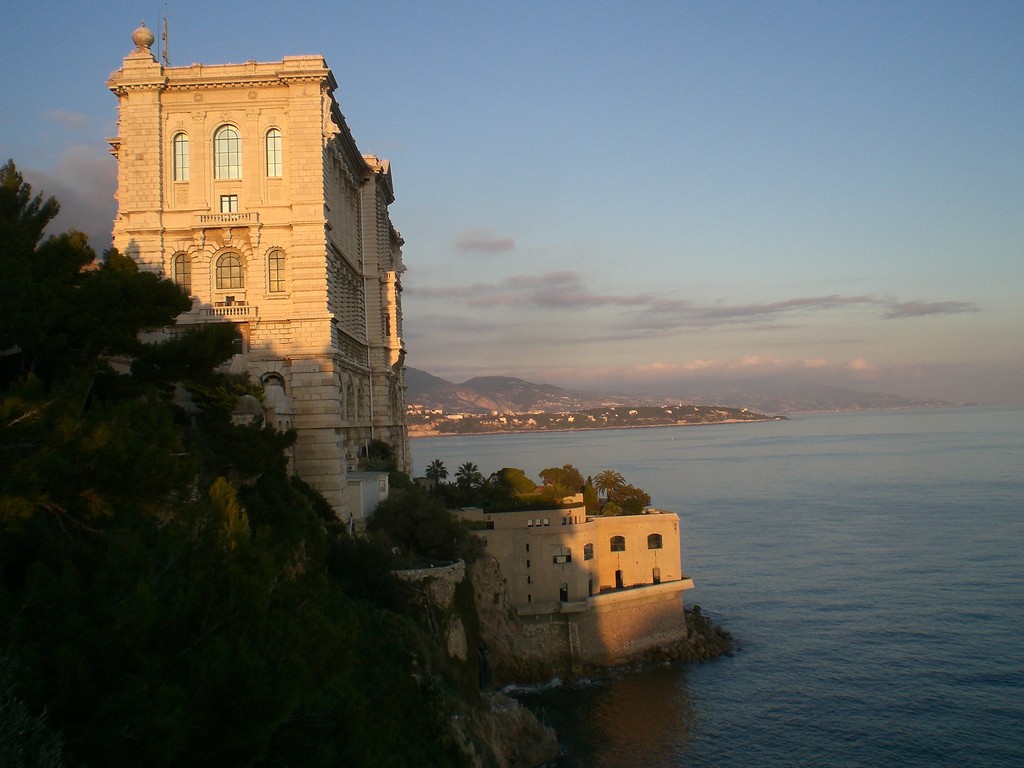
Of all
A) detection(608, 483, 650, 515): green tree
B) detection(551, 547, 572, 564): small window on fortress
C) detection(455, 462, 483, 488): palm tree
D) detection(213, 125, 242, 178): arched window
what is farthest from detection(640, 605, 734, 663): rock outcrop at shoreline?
detection(213, 125, 242, 178): arched window

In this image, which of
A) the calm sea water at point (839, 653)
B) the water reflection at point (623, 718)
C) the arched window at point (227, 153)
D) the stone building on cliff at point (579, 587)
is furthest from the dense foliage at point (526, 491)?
the arched window at point (227, 153)

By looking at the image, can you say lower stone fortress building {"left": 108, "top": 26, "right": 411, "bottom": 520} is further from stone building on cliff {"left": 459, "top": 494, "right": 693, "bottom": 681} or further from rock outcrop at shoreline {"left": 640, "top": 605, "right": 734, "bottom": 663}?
rock outcrop at shoreline {"left": 640, "top": 605, "right": 734, "bottom": 663}

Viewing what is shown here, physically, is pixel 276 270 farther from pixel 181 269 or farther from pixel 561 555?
pixel 561 555

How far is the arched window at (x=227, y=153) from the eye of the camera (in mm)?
28703

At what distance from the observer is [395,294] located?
1804 inches

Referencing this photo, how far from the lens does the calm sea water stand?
3061cm

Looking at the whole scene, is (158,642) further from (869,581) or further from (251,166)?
(869,581)

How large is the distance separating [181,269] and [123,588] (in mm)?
20458

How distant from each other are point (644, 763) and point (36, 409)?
25.1 metres

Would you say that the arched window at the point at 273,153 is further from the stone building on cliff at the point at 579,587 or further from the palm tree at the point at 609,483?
the palm tree at the point at 609,483

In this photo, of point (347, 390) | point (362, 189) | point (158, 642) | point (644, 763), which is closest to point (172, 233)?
point (347, 390)

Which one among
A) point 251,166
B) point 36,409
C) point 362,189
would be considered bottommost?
point 36,409

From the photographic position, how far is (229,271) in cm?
2861

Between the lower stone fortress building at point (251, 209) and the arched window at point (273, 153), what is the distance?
33mm
